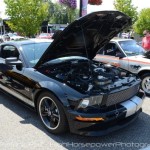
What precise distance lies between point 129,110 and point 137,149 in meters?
0.57

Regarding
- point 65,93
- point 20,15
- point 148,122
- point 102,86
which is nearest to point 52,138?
point 65,93

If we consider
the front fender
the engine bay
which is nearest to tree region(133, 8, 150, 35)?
the engine bay

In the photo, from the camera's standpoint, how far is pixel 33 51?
475 centimetres

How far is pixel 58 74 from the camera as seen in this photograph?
4.00 metres

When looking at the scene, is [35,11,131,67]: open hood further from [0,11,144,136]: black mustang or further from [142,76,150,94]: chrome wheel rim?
[142,76,150,94]: chrome wheel rim

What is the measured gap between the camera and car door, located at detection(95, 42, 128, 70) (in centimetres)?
638

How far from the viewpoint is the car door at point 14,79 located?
4.26m

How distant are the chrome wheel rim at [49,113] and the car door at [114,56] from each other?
10.1ft

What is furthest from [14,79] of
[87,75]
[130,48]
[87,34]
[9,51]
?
[130,48]

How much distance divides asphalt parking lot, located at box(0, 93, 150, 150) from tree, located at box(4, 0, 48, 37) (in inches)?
377

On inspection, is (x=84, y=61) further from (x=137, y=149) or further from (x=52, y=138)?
(x=137, y=149)

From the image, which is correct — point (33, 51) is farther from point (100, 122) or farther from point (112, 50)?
point (112, 50)

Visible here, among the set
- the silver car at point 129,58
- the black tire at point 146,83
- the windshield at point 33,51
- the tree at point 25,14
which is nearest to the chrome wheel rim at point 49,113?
the windshield at point 33,51

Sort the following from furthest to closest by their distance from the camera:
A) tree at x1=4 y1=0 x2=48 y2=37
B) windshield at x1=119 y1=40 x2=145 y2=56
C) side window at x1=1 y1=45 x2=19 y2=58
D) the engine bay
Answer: tree at x1=4 y1=0 x2=48 y2=37 → windshield at x1=119 y1=40 x2=145 y2=56 → side window at x1=1 y1=45 x2=19 y2=58 → the engine bay
